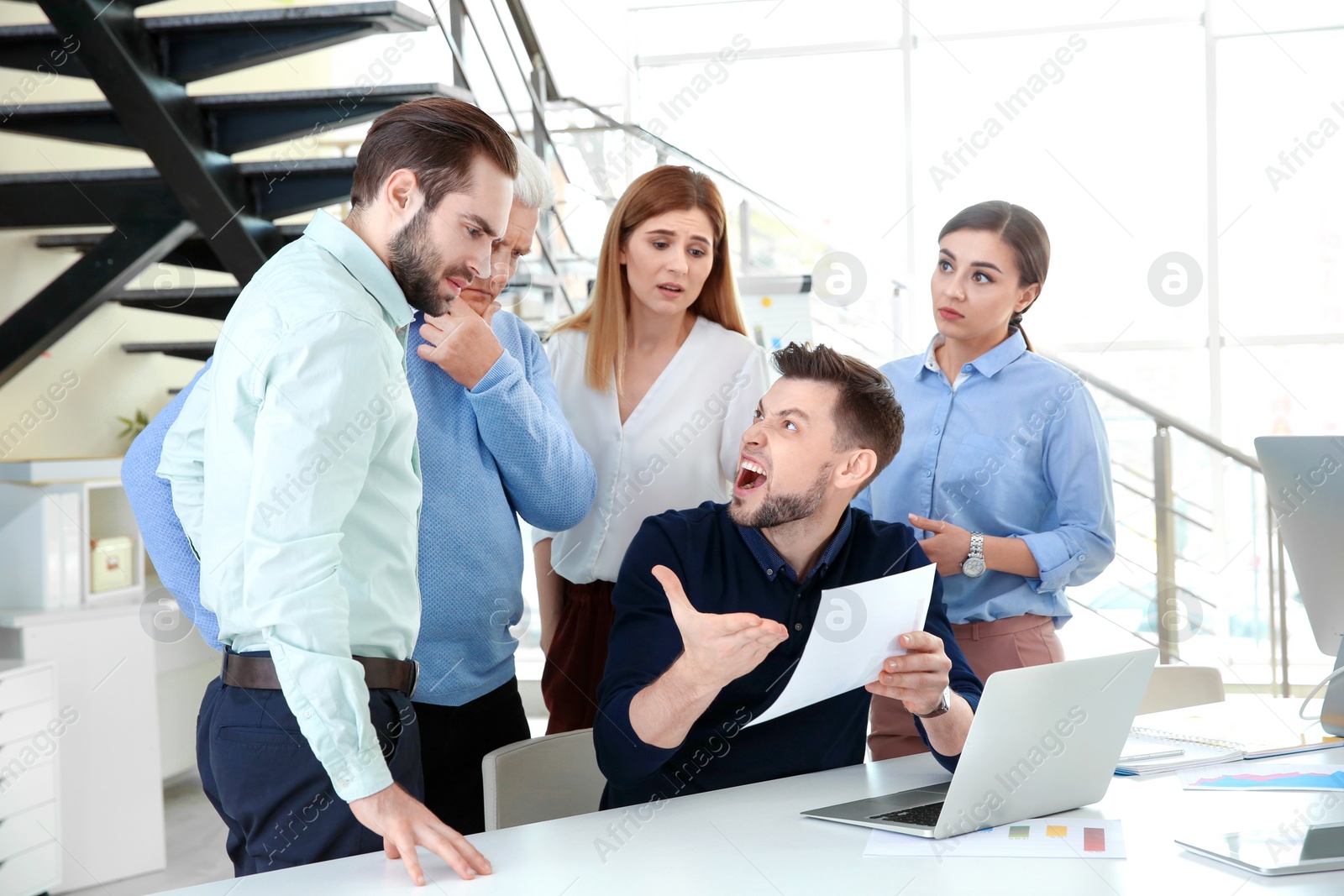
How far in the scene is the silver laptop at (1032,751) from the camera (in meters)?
1.13

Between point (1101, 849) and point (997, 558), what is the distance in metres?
0.79

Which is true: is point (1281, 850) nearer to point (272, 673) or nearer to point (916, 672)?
point (916, 672)

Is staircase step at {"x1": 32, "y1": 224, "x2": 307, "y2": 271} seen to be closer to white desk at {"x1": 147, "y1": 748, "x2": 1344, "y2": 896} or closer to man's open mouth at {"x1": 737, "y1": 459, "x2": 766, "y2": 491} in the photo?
man's open mouth at {"x1": 737, "y1": 459, "x2": 766, "y2": 491}

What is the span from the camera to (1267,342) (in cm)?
621

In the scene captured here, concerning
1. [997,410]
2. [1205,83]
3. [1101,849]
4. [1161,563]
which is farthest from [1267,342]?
[1101,849]

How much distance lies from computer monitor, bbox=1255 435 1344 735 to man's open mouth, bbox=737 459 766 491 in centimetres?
70

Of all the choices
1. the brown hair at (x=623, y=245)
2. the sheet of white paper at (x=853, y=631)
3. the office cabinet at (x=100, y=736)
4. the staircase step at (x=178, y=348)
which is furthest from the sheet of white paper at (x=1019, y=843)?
the staircase step at (x=178, y=348)

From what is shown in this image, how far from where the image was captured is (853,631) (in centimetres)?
117

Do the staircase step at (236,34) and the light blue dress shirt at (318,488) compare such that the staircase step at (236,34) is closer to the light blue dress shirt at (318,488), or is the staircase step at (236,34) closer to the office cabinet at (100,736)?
the light blue dress shirt at (318,488)

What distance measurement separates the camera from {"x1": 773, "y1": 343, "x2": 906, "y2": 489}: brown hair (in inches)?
67.1

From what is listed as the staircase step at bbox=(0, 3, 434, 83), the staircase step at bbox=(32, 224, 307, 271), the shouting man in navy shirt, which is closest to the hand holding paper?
the shouting man in navy shirt

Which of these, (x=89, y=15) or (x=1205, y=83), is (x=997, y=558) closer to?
(x=89, y=15)

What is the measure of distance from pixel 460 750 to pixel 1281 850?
3.54ft

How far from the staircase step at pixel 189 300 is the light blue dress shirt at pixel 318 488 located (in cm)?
174
